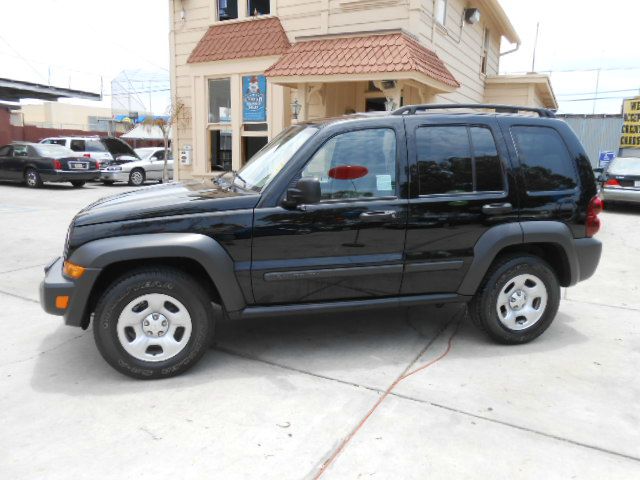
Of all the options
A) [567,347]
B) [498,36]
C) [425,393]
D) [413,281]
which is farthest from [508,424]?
[498,36]

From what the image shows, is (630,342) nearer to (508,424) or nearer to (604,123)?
(508,424)

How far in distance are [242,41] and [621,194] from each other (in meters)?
9.86

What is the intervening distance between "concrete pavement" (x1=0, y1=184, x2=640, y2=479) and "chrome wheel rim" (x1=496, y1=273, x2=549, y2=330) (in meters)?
0.23

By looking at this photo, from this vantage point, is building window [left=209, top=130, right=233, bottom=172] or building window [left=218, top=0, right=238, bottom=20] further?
building window [left=209, top=130, right=233, bottom=172]

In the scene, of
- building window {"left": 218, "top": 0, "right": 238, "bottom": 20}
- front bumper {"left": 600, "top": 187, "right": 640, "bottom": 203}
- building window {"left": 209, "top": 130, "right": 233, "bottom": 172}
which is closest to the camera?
building window {"left": 218, "top": 0, "right": 238, "bottom": 20}

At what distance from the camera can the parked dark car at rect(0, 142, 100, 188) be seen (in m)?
16.3

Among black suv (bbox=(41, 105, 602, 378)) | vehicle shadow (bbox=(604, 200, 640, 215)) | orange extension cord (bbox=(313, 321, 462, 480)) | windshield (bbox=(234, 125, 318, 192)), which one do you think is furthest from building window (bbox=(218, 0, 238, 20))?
vehicle shadow (bbox=(604, 200, 640, 215))

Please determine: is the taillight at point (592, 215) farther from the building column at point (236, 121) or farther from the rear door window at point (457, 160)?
the building column at point (236, 121)

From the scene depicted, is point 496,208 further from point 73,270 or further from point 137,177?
point 137,177

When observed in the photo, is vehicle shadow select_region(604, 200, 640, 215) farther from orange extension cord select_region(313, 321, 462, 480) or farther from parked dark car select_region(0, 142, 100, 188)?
parked dark car select_region(0, 142, 100, 188)

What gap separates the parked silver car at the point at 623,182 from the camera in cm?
1241

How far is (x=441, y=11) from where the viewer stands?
37.1 ft

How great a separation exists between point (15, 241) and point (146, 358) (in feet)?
18.9

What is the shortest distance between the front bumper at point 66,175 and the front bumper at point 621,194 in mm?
15461
